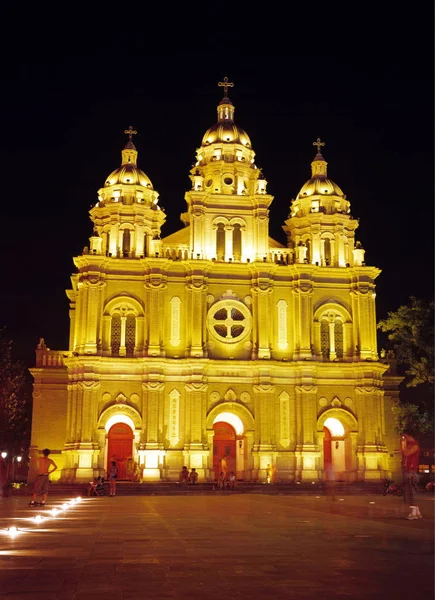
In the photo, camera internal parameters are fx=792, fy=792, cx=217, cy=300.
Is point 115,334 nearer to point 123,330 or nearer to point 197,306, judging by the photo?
point 123,330

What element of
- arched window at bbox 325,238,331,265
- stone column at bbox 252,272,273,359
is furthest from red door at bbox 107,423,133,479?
arched window at bbox 325,238,331,265

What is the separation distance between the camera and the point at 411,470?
19.5 metres

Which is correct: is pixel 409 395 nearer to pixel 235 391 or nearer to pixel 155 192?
pixel 235 391

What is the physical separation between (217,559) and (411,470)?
29.5ft

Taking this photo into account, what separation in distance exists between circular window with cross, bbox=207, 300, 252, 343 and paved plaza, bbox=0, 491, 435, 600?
31793mm

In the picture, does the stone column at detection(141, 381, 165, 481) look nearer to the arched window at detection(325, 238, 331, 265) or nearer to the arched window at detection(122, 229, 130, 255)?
the arched window at detection(122, 229, 130, 255)

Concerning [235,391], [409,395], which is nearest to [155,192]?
[235,391]

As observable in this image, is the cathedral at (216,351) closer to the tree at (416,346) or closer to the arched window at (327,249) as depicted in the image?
the arched window at (327,249)

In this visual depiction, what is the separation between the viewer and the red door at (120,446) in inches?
1945

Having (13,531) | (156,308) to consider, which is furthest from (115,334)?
(13,531)

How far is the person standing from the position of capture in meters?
19.1

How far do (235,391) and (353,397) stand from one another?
25.6ft

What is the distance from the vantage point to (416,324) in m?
28.8

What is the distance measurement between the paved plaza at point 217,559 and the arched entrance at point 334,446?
3209 cm
